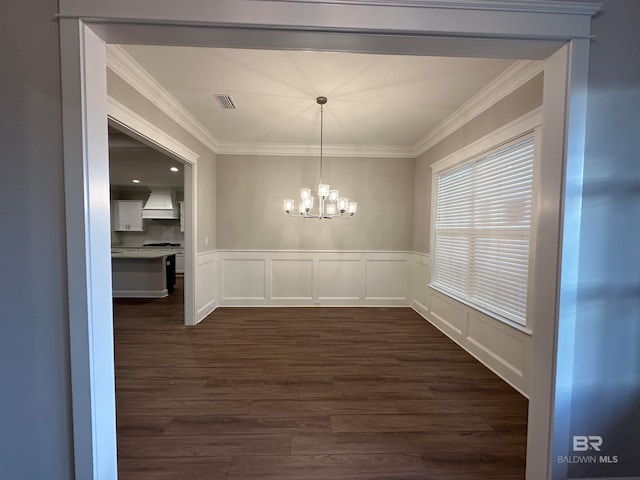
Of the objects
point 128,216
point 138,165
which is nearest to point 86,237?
point 138,165

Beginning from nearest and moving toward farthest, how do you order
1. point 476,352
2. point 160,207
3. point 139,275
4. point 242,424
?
point 242,424 < point 476,352 < point 139,275 < point 160,207

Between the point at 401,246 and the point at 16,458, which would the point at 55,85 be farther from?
the point at 401,246

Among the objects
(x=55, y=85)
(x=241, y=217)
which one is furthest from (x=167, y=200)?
(x=55, y=85)

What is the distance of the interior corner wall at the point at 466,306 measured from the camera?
236 centimetres

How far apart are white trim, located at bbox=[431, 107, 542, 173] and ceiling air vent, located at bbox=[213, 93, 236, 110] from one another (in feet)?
9.09

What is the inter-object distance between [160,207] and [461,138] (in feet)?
27.9

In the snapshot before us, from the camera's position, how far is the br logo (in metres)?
1.36

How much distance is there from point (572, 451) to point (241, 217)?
4.56m

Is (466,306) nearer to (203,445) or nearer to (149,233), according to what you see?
(203,445)

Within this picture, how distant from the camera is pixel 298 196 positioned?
4.76 m

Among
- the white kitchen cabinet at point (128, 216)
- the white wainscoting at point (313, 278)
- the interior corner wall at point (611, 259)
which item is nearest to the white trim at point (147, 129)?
the white wainscoting at point (313, 278)

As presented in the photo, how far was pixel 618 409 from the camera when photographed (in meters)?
1.36

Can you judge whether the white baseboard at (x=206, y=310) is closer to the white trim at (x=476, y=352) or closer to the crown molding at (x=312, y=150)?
the crown molding at (x=312, y=150)

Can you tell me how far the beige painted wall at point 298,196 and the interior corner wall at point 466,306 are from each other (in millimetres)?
340
